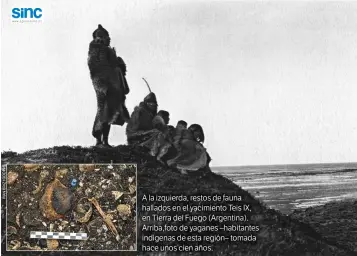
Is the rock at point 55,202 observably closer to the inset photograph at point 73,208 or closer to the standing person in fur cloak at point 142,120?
the inset photograph at point 73,208

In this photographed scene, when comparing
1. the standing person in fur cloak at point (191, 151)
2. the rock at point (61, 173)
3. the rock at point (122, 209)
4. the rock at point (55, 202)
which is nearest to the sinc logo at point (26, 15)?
the rock at point (61, 173)

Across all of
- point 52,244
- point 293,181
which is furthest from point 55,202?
point 293,181

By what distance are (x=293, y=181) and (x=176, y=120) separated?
1.25m

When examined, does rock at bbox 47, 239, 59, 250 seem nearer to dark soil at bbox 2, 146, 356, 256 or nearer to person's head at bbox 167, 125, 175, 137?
dark soil at bbox 2, 146, 356, 256

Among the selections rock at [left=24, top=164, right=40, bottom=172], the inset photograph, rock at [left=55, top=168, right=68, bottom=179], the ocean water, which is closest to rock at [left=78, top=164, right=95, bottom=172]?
the inset photograph

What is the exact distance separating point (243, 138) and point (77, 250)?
1894 millimetres

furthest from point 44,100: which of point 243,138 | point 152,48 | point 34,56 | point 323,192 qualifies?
point 323,192

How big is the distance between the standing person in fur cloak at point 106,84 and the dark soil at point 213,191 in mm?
250

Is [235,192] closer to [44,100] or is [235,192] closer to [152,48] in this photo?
[152,48]

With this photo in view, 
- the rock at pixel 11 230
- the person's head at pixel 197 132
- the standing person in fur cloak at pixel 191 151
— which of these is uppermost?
the person's head at pixel 197 132

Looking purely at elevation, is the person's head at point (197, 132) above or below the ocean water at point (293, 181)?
above

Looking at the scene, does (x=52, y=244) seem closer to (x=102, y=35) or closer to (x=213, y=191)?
(x=213, y=191)

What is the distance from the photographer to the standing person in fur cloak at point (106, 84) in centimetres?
509

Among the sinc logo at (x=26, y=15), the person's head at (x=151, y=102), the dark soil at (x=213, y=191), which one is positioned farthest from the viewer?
the sinc logo at (x=26, y=15)
